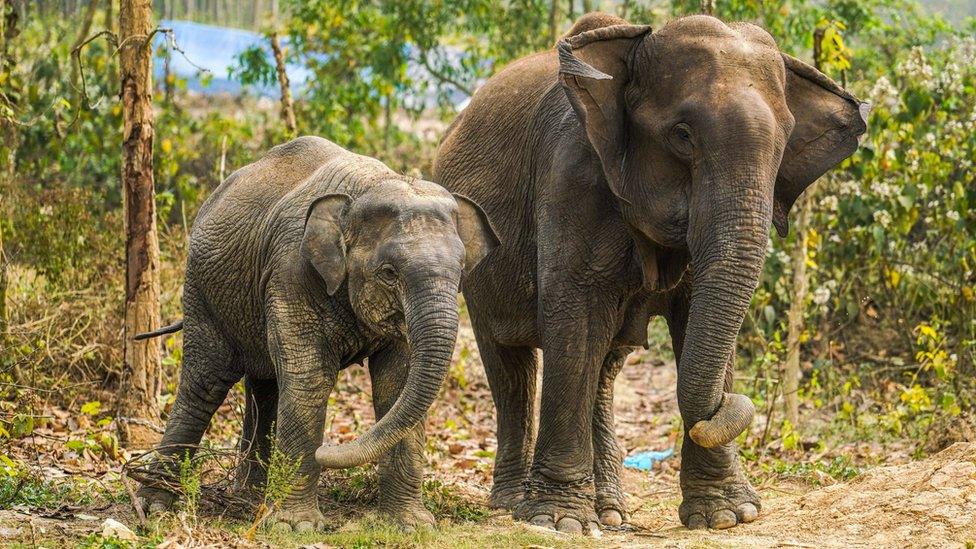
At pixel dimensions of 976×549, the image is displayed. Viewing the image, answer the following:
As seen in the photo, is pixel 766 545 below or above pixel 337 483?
above

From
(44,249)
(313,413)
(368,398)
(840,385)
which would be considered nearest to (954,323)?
(840,385)

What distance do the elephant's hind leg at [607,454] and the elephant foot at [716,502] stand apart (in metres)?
0.57

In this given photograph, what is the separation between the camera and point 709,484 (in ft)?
27.7

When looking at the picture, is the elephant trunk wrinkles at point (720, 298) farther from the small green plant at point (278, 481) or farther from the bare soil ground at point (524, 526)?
the small green plant at point (278, 481)

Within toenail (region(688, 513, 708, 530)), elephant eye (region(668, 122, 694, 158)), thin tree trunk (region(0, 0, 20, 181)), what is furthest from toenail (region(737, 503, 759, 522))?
thin tree trunk (region(0, 0, 20, 181))

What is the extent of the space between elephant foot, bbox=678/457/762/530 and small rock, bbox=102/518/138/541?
3.32 meters

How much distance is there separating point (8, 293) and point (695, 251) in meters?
6.34

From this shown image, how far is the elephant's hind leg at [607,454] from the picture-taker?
29.7ft

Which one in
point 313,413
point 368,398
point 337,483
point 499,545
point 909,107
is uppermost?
point 909,107

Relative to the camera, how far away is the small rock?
267 inches

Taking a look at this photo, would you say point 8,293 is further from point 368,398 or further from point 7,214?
point 368,398

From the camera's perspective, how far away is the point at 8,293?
1130 cm

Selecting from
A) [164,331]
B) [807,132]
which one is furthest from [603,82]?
[164,331]

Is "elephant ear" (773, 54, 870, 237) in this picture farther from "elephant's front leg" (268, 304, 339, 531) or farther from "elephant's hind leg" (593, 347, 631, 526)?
"elephant's front leg" (268, 304, 339, 531)
